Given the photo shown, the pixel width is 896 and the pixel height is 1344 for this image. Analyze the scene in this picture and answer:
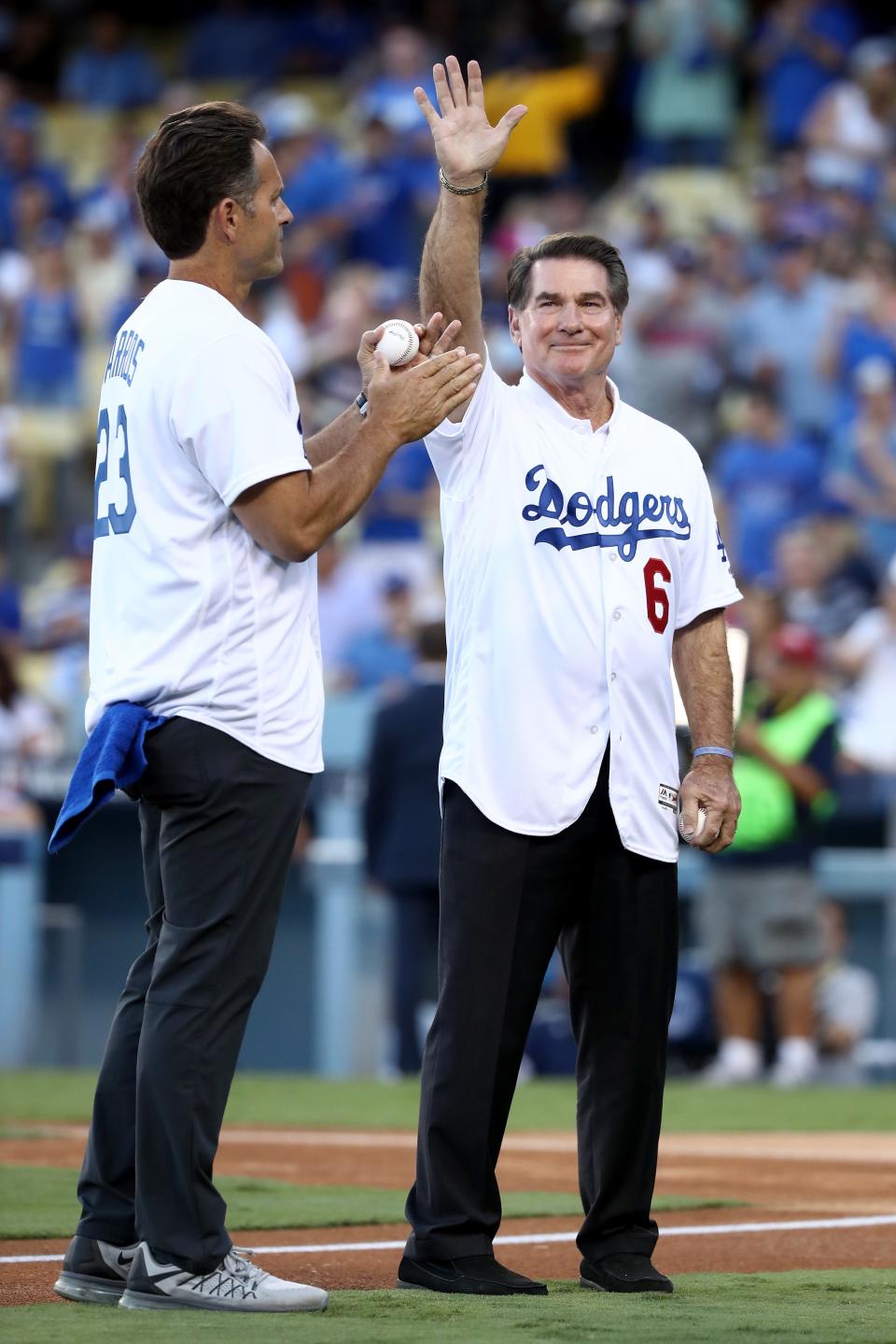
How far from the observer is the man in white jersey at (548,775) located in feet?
16.0

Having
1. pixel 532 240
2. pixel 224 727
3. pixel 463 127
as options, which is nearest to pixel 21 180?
pixel 532 240

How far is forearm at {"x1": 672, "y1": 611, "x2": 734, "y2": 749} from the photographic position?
5195mm

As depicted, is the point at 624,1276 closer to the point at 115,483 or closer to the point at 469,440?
the point at 469,440

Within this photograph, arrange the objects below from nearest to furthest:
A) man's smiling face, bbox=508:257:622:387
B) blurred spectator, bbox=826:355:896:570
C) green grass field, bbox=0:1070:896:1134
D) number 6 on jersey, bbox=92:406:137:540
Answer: number 6 on jersey, bbox=92:406:137:540 → man's smiling face, bbox=508:257:622:387 → green grass field, bbox=0:1070:896:1134 → blurred spectator, bbox=826:355:896:570

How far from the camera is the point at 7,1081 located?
11.5m

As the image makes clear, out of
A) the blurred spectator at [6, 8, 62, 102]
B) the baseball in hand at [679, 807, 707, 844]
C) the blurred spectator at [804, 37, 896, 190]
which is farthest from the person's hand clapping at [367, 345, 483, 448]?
the blurred spectator at [6, 8, 62, 102]

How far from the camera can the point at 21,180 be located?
19891 mm

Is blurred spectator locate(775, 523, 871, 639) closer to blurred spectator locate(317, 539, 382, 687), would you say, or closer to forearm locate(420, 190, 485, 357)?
blurred spectator locate(317, 539, 382, 687)

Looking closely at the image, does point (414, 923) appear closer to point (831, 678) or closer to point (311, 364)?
point (831, 678)

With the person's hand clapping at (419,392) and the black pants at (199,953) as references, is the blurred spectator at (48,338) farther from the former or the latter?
the black pants at (199,953)

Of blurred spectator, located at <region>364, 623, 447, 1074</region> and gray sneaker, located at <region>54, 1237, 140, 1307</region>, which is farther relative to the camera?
blurred spectator, located at <region>364, 623, 447, 1074</region>

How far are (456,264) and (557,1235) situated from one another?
2639 millimetres

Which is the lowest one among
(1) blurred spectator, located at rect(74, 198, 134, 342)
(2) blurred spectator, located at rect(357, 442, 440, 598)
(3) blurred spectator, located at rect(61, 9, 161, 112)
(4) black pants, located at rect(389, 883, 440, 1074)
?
(4) black pants, located at rect(389, 883, 440, 1074)

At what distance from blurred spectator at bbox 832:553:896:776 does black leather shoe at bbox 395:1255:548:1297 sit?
7.99 metres
